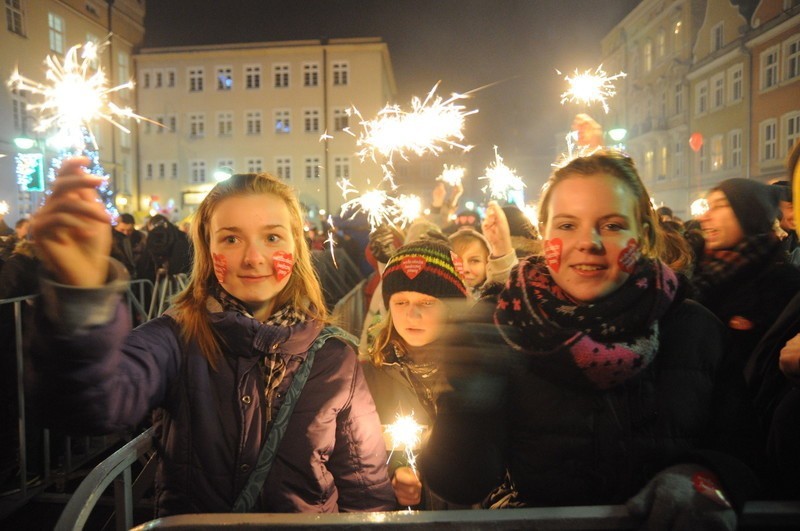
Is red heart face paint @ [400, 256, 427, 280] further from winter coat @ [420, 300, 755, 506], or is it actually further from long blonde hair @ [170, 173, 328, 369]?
winter coat @ [420, 300, 755, 506]

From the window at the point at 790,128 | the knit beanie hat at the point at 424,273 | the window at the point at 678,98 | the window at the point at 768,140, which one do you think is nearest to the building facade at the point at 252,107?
the window at the point at 678,98

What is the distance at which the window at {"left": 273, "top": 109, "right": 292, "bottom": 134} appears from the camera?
47000mm

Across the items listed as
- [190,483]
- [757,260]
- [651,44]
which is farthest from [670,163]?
[190,483]

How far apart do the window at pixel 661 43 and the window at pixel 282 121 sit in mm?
28614

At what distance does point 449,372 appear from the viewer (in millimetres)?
1688

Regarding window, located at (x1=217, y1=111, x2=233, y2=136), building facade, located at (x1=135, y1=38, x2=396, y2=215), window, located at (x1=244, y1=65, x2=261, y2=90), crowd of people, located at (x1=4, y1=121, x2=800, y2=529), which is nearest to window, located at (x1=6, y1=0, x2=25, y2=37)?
building facade, located at (x1=135, y1=38, x2=396, y2=215)

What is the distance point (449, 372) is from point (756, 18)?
3093 cm

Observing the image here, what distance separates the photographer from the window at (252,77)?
4712 centimetres

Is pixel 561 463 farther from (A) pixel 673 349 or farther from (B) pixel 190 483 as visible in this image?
(B) pixel 190 483

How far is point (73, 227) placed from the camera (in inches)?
57.5

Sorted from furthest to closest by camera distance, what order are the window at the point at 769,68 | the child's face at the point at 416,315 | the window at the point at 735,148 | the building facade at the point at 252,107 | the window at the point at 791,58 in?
the building facade at the point at 252,107
the window at the point at 735,148
the window at the point at 769,68
the window at the point at 791,58
the child's face at the point at 416,315

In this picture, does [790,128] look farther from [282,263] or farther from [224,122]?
[224,122]

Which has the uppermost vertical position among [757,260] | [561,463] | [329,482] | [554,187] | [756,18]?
[756,18]

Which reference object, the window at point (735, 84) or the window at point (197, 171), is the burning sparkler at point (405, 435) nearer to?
the window at point (735, 84)
